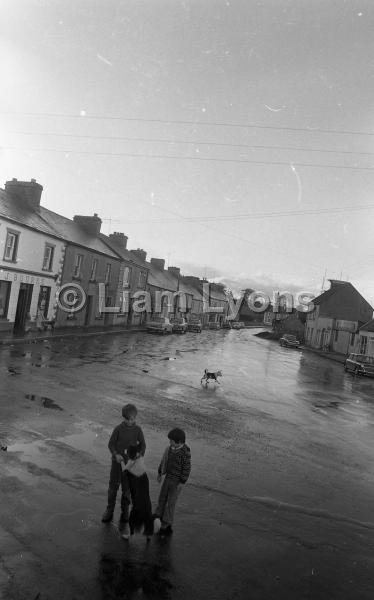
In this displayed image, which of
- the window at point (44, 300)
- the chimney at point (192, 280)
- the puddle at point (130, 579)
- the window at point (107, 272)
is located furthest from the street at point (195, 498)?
the chimney at point (192, 280)

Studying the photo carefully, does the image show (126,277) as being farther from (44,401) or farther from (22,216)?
(44,401)

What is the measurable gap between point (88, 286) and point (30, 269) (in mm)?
9012

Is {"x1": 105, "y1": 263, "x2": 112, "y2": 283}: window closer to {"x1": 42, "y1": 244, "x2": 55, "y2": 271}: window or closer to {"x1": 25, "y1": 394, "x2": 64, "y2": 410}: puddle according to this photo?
{"x1": 42, "y1": 244, "x2": 55, "y2": 271}: window

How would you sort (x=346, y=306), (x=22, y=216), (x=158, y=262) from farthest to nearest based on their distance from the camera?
1. (x=158, y=262)
2. (x=346, y=306)
3. (x=22, y=216)

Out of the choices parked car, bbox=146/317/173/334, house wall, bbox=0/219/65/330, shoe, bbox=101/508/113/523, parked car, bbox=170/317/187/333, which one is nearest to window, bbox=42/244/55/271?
house wall, bbox=0/219/65/330

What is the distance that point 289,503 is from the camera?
669cm

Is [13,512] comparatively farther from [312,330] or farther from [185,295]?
[185,295]

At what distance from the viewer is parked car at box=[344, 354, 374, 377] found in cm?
2905

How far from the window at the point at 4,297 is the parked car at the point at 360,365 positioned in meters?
22.9

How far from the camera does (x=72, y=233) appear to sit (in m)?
35.8

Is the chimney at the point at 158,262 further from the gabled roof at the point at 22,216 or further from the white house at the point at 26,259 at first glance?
the gabled roof at the point at 22,216

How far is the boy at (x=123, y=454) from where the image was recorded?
539 centimetres

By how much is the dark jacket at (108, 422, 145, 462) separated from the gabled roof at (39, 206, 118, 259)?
28.1m

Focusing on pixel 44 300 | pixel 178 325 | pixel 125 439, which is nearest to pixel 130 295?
pixel 178 325
